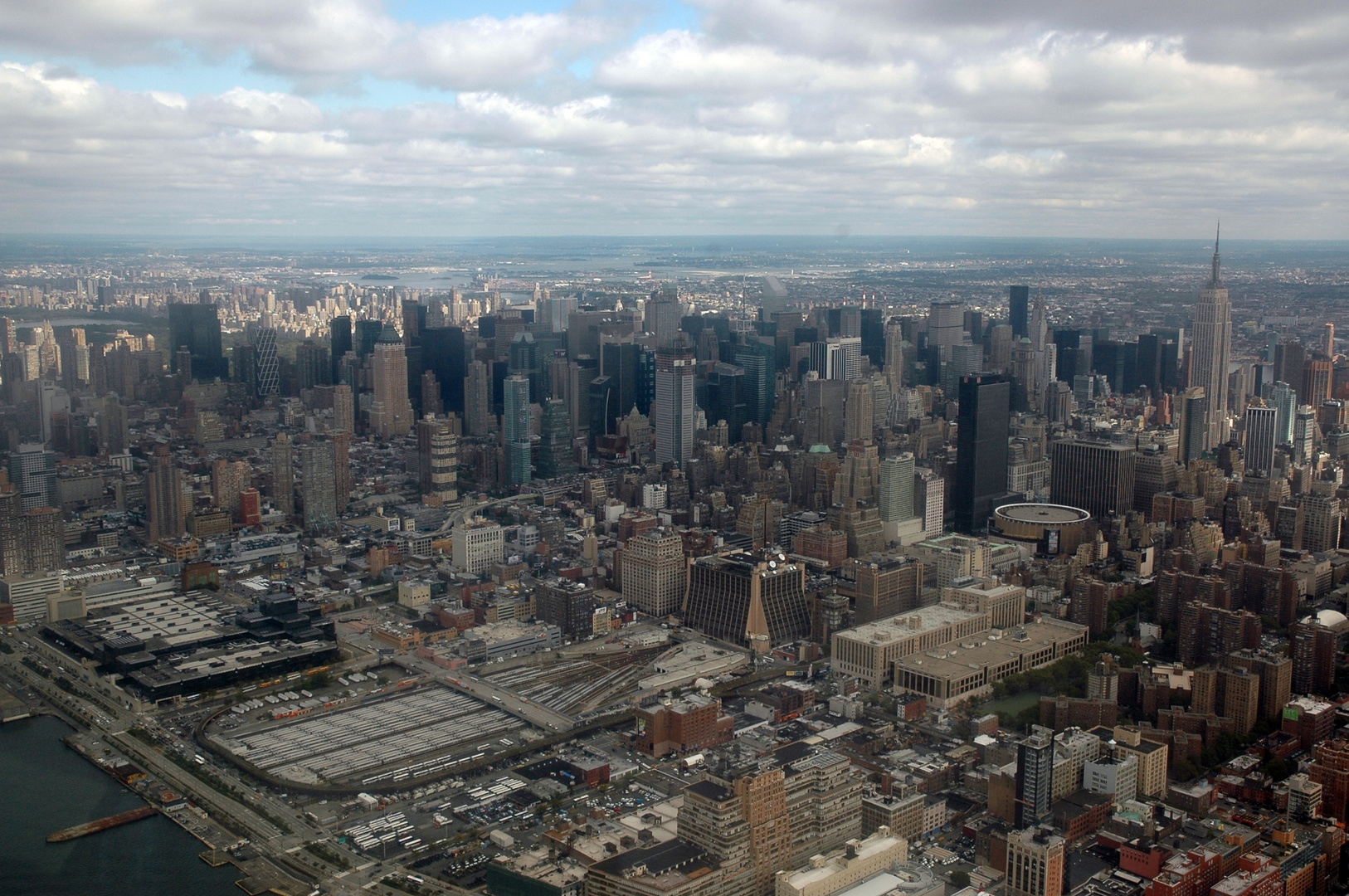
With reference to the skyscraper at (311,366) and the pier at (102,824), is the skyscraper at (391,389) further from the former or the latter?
the pier at (102,824)

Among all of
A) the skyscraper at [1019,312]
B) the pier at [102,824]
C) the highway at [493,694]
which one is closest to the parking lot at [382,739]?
the highway at [493,694]

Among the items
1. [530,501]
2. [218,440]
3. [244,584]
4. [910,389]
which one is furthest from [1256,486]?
[218,440]

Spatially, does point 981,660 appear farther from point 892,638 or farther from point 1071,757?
point 1071,757

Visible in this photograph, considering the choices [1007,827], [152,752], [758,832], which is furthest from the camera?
[152,752]

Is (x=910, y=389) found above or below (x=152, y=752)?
above

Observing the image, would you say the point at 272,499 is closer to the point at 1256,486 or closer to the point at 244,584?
the point at 244,584

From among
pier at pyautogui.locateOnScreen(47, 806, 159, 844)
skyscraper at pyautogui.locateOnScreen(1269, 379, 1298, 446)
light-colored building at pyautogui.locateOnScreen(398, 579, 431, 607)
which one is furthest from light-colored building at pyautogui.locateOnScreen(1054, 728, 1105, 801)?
skyscraper at pyautogui.locateOnScreen(1269, 379, 1298, 446)
